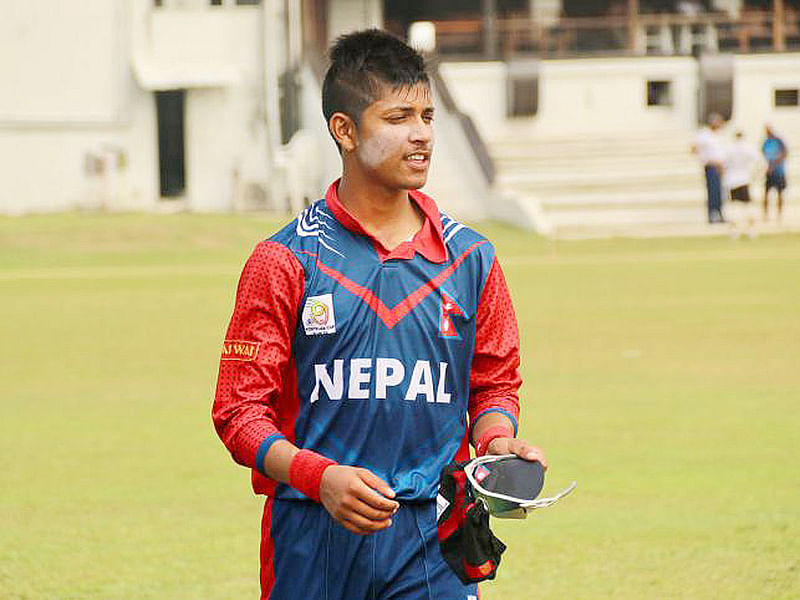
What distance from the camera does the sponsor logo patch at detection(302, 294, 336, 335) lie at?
3975 mm

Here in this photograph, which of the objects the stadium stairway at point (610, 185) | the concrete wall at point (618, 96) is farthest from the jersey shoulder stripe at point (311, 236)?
the concrete wall at point (618, 96)

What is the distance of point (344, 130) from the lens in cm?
416

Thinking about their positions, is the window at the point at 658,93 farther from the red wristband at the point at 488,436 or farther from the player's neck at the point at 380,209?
the red wristband at the point at 488,436

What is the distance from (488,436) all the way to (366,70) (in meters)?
0.92

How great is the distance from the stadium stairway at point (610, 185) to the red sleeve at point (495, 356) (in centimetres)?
2515

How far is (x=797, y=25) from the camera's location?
4469 centimetres

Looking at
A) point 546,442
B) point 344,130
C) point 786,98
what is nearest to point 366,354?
point 344,130

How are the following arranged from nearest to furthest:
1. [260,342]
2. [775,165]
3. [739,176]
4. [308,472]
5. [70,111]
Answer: [308,472], [260,342], [739,176], [775,165], [70,111]

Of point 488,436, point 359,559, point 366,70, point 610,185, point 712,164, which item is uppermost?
point 366,70

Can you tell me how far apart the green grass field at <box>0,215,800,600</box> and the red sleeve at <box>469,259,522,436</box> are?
2.87 meters

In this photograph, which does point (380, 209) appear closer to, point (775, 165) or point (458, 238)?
point (458, 238)

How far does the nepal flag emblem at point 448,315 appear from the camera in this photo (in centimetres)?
404

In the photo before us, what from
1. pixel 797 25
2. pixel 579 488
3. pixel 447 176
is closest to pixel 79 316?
pixel 579 488

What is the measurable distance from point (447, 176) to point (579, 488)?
2534cm
